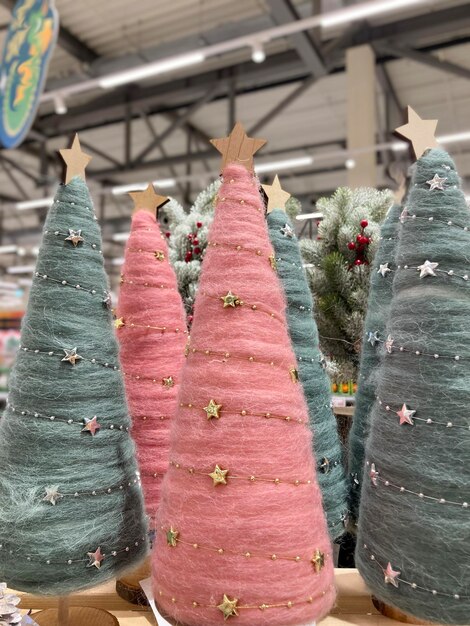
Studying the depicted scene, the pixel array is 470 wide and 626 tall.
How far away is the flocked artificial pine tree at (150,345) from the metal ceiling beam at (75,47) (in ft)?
12.9

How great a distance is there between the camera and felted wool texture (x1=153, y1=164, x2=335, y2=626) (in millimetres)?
574

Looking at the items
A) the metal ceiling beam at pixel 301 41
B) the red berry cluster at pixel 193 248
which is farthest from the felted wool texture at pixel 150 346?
the metal ceiling beam at pixel 301 41

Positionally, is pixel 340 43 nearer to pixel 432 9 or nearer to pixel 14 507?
pixel 432 9

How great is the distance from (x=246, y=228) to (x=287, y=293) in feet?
0.63

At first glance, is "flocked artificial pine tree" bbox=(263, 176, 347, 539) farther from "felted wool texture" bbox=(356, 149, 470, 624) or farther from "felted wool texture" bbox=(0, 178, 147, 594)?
"felted wool texture" bbox=(0, 178, 147, 594)

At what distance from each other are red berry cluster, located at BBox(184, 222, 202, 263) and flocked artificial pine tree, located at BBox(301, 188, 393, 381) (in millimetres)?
215

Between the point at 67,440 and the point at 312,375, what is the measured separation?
36cm

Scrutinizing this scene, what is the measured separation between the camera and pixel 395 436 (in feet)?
2.04

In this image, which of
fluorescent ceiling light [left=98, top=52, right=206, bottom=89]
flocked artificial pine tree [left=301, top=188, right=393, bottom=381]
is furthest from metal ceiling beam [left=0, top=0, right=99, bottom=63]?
flocked artificial pine tree [left=301, top=188, right=393, bottom=381]

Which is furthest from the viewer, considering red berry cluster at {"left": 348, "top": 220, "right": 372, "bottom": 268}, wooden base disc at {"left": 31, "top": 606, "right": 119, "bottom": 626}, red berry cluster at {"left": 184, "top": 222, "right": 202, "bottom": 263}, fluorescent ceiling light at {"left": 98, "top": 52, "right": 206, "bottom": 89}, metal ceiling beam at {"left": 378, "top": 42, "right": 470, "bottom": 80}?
metal ceiling beam at {"left": 378, "top": 42, "right": 470, "bottom": 80}

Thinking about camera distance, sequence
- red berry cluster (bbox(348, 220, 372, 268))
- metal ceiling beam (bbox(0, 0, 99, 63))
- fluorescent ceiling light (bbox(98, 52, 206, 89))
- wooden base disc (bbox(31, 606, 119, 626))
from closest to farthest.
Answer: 1. wooden base disc (bbox(31, 606, 119, 626))
2. red berry cluster (bbox(348, 220, 372, 268))
3. fluorescent ceiling light (bbox(98, 52, 206, 89))
4. metal ceiling beam (bbox(0, 0, 99, 63))

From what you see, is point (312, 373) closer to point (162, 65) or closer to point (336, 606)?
point (336, 606)

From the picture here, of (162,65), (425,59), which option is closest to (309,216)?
(162,65)

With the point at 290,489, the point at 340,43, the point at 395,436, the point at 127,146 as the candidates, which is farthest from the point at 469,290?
the point at 127,146
